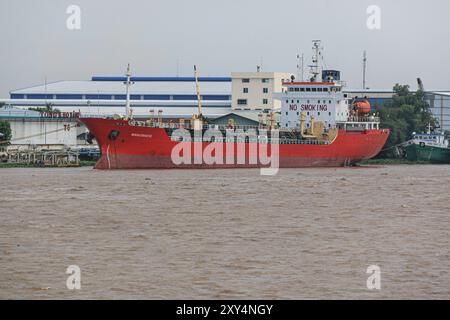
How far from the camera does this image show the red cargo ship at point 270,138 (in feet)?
215

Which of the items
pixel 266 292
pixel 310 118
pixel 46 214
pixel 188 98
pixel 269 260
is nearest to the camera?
pixel 266 292

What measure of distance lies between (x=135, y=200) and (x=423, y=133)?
2234 inches

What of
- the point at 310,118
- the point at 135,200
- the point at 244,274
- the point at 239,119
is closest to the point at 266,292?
the point at 244,274

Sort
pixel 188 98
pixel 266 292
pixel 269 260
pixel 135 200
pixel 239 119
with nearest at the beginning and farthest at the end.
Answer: pixel 266 292, pixel 269 260, pixel 135 200, pixel 239 119, pixel 188 98

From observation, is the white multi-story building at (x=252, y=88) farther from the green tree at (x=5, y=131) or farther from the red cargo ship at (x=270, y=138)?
the green tree at (x=5, y=131)

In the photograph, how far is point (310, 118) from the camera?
7894 centimetres

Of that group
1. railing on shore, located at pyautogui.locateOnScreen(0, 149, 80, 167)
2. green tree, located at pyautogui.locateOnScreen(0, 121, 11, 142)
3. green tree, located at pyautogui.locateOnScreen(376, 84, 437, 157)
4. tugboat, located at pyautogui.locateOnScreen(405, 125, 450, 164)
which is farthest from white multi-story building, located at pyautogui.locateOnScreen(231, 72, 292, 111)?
railing on shore, located at pyautogui.locateOnScreen(0, 149, 80, 167)

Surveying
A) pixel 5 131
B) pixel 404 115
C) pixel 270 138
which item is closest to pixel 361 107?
pixel 270 138

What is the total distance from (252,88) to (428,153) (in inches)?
739

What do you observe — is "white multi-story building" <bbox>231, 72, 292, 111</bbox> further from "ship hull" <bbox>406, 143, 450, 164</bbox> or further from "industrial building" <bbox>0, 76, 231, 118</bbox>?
"ship hull" <bbox>406, 143, 450, 164</bbox>

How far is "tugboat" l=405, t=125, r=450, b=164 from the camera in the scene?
8888cm

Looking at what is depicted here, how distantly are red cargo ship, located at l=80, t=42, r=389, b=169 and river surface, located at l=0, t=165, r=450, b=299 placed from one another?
15.0m

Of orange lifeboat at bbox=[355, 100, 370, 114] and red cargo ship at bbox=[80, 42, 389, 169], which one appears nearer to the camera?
red cargo ship at bbox=[80, 42, 389, 169]
